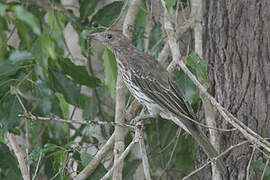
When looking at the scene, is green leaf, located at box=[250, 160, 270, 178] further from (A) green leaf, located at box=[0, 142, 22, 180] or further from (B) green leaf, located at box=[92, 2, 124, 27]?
(B) green leaf, located at box=[92, 2, 124, 27]

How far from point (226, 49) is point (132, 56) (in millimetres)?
792

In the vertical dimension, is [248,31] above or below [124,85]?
above

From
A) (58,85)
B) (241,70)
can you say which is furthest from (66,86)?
(241,70)

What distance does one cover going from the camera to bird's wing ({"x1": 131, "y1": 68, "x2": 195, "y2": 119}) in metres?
3.56

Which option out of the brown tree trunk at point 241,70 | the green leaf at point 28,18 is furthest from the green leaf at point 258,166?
the green leaf at point 28,18

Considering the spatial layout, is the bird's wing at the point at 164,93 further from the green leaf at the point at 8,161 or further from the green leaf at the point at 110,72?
the green leaf at the point at 8,161

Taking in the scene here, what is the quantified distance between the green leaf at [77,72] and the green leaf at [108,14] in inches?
25.5

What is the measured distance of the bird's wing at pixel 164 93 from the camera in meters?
3.56

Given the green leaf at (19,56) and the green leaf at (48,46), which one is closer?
the green leaf at (48,46)

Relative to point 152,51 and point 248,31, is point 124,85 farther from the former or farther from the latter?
point 248,31

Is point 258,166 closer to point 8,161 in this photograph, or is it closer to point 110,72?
point 110,72

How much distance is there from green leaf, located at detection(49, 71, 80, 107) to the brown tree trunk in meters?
1.07

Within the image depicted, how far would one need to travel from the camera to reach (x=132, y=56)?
3.93 metres

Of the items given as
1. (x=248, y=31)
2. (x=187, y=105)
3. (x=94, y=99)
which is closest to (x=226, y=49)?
(x=248, y=31)
